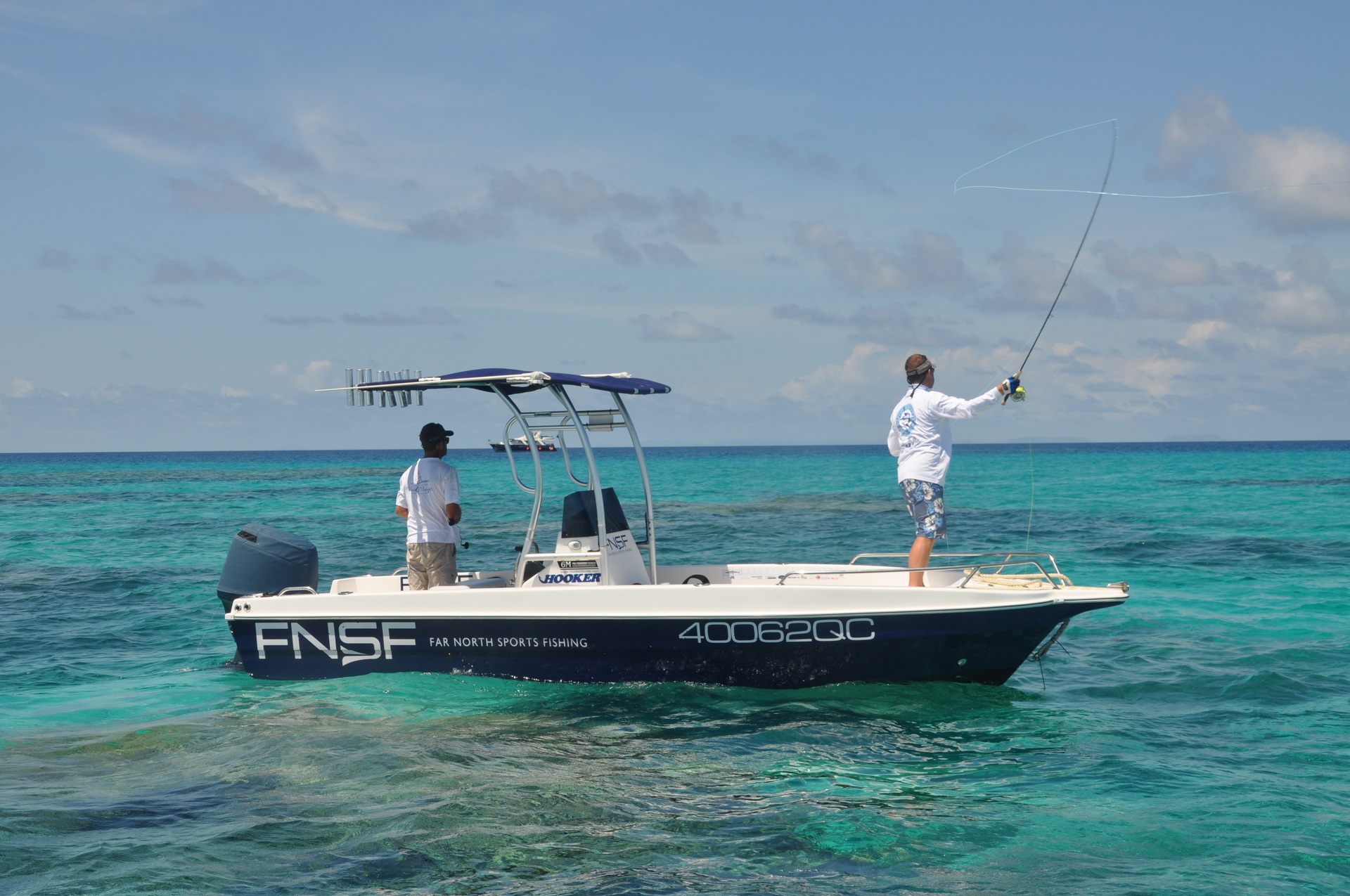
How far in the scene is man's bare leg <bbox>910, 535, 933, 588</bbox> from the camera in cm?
812

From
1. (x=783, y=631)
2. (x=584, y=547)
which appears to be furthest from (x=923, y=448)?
(x=584, y=547)

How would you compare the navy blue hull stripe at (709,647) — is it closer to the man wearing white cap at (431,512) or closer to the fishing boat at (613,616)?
the fishing boat at (613,616)

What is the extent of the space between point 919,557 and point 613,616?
2.46 metres

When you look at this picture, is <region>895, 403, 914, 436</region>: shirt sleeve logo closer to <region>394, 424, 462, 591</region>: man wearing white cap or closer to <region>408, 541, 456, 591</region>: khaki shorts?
<region>394, 424, 462, 591</region>: man wearing white cap

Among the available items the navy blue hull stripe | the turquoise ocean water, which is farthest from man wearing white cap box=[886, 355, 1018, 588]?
the turquoise ocean water

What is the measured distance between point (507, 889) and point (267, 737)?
3471mm

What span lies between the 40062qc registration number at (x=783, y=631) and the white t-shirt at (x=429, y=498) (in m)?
2.31

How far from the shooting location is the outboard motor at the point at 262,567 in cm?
909

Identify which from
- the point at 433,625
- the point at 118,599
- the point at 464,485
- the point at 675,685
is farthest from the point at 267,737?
the point at 464,485

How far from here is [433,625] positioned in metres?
8.29

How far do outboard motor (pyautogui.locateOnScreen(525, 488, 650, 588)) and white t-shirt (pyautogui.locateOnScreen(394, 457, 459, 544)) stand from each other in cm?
92

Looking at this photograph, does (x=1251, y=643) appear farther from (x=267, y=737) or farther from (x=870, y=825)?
(x=267, y=737)

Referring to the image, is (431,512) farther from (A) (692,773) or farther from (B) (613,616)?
(A) (692,773)

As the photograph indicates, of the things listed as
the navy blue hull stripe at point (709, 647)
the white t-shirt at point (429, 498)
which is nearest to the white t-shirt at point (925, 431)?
the navy blue hull stripe at point (709, 647)
